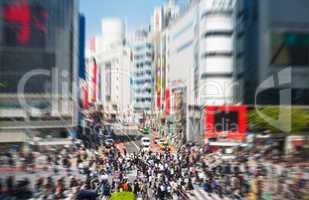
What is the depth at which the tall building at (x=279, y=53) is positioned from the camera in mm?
9227

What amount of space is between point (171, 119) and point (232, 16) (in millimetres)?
1613

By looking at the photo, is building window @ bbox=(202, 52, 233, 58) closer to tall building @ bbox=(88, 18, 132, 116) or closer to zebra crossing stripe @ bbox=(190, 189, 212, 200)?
tall building @ bbox=(88, 18, 132, 116)

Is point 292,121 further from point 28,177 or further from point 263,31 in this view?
point 28,177

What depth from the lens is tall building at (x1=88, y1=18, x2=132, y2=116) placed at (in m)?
5.36

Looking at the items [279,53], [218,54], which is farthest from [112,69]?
[279,53]

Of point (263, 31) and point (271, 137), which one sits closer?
point (271, 137)

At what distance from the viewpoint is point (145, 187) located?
522cm

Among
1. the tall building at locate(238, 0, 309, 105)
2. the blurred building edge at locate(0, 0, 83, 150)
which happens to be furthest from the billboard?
the tall building at locate(238, 0, 309, 105)

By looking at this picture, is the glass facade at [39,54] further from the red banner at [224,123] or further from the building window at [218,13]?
the red banner at [224,123]

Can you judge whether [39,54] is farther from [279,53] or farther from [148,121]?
[279,53]

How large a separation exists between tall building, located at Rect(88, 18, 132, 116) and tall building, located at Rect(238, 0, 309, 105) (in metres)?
3.66

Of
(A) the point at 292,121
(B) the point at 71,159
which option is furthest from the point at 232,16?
(A) the point at 292,121

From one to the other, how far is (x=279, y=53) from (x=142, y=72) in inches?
228

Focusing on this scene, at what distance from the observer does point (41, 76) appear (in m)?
7.74
